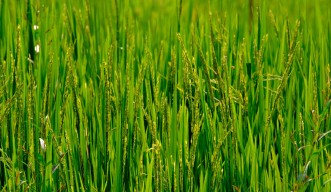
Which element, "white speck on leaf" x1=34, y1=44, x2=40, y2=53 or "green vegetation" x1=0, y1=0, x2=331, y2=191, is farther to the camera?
"white speck on leaf" x1=34, y1=44, x2=40, y2=53

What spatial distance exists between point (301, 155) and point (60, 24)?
46.4 inches

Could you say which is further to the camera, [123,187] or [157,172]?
[123,187]

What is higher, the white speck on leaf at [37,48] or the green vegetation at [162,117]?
the white speck on leaf at [37,48]

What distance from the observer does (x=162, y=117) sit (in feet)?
5.81

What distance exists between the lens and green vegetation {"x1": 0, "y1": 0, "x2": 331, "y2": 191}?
63.9 inches

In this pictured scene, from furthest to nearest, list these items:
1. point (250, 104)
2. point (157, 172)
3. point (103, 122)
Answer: point (250, 104) → point (103, 122) → point (157, 172)

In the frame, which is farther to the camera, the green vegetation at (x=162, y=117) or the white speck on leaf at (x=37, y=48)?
the white speck on leaf at (x=37, y=48)

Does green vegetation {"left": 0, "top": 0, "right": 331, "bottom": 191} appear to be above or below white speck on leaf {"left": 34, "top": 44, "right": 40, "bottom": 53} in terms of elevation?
below

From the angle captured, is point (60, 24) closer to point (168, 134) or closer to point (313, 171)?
Result: point (168, 134)

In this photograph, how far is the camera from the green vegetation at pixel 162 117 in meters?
1.62

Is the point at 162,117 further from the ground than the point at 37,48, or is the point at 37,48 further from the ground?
the point at 37,48

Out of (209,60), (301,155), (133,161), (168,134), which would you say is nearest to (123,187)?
(133,161)

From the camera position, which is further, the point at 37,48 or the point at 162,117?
the point at 37,48

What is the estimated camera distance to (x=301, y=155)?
1733 millimetres
